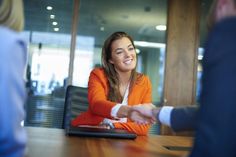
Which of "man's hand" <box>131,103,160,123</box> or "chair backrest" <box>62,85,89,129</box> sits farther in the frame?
"chair backrest" <box>62,85,89,129</box>

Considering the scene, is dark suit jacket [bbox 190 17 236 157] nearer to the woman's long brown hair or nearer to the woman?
the woman

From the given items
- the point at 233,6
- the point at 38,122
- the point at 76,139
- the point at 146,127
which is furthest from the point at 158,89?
the point at 233,6

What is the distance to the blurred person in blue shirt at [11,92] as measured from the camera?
2.17 ft

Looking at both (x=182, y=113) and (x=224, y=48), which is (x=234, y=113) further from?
(x=182, y=113)

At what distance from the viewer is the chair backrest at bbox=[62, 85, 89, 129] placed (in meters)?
2.35

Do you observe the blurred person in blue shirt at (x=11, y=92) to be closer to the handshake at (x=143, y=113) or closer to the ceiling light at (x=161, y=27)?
the handshake at (x=143, y=113)

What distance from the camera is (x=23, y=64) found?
2.31 ft

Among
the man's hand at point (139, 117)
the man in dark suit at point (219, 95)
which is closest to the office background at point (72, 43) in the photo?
the man's hand at point (139, 117)

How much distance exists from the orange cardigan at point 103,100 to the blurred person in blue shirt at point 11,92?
1.17 meters

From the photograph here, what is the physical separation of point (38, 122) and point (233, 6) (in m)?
3.95

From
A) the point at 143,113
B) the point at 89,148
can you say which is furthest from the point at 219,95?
the point at 143,113

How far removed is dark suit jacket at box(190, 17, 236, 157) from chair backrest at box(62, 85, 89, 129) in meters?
1.79

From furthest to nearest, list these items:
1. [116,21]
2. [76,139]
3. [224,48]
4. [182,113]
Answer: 1. [116,21]
2. [76,139]
3. [182,113]
4. [224,48]

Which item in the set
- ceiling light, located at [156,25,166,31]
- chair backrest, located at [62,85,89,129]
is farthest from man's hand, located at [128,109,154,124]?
ceiling light, located at [156,25,166,31]
